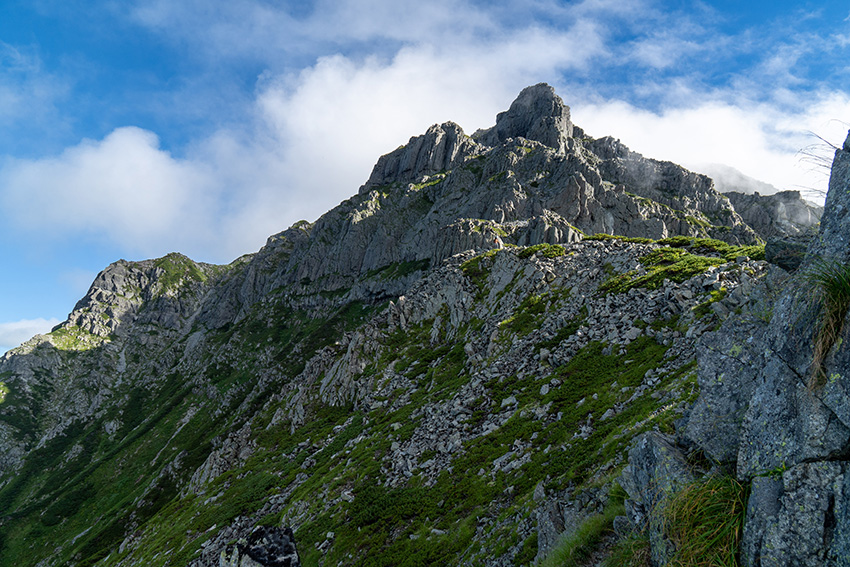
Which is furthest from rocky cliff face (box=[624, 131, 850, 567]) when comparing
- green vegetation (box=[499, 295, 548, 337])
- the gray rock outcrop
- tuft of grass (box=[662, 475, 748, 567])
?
green vegetation (box=[499, 295, 548, 337])

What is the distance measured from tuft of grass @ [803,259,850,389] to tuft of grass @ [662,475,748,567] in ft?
6.85

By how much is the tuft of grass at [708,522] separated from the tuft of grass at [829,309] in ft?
6.85

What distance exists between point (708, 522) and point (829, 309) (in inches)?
145

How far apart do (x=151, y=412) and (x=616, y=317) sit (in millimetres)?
209974

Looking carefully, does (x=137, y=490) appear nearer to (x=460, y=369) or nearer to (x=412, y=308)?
(x=412, y=308)

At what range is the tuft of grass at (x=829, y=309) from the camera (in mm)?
5145

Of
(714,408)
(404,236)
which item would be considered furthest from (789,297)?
(404,236)

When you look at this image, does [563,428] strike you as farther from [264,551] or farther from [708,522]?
[264,551]

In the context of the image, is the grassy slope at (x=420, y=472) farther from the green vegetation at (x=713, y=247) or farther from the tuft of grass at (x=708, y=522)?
the green vegetation at (x=713, y=247)

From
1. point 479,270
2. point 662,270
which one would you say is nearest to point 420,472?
point 662,270

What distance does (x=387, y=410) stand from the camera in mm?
36219

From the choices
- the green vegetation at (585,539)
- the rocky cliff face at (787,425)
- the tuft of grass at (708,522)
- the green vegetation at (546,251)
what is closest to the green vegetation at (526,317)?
the green vegetation at (546,251)

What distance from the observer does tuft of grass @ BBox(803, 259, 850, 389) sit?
5.14 meters

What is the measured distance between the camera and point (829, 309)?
17.2 feet
